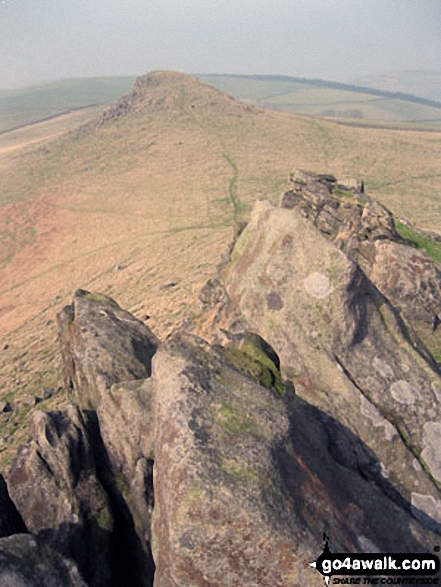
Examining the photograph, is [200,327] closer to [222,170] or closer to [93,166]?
[222,170]

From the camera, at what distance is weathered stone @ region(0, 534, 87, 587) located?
770cm

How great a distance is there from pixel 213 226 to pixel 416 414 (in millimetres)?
49928

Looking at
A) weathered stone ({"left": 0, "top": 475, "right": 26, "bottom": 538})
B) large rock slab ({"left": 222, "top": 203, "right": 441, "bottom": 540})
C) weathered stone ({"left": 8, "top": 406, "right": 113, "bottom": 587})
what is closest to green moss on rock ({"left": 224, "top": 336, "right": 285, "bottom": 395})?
large rock slab ({"left": 222, "top": 203, "right": 441, "bottom": 540})

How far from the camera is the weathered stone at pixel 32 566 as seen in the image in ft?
25.3

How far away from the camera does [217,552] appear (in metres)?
8.05

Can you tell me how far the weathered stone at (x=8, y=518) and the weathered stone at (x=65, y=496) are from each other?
14cm

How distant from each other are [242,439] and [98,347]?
8702 mm

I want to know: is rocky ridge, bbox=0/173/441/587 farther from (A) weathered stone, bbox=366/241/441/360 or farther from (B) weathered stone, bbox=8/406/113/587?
(A) weathered stone, bbox=366/241/441/360

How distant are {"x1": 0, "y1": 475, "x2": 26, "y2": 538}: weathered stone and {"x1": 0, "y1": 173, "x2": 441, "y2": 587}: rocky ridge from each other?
0.06 m

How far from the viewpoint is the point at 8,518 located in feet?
34.5

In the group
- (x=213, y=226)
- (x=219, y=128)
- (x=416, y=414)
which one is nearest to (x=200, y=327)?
(x=416, y=414)

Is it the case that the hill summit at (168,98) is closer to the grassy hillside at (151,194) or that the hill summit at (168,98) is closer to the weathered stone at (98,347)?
the grassy hillside at (151,194)

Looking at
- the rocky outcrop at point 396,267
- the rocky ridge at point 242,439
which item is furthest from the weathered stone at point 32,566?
the rocky outcrop at point 396,267

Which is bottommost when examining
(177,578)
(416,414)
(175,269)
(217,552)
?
(175,269)
